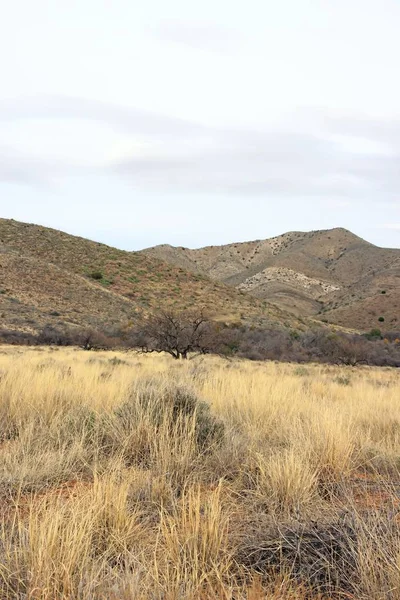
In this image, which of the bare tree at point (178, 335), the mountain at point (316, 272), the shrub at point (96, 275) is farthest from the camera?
the mountain at point (316, 272)

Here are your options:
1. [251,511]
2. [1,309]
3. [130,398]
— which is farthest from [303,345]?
[251,511]

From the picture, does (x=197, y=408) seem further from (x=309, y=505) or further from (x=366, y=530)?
(x=366, y=530)

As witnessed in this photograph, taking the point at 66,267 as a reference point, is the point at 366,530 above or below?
below

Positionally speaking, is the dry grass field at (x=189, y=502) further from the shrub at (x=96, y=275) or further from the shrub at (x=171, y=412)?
the shrub at (x=96, y=275)

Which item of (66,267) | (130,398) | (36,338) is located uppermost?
(66,267)

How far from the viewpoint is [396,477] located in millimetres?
4379

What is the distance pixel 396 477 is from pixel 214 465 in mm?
1624

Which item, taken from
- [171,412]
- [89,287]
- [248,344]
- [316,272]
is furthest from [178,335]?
[316,272]

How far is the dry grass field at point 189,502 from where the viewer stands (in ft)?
7.64

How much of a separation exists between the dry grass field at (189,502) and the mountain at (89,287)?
3206cm

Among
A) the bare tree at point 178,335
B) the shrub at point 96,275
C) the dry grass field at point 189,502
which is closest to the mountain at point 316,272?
the shrub at point 96,275

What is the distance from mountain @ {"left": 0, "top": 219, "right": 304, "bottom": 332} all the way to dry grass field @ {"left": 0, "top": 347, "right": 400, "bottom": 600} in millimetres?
32060

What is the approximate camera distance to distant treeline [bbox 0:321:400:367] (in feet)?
90.5

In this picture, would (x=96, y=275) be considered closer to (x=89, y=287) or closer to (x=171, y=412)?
(x=89, y=287)
